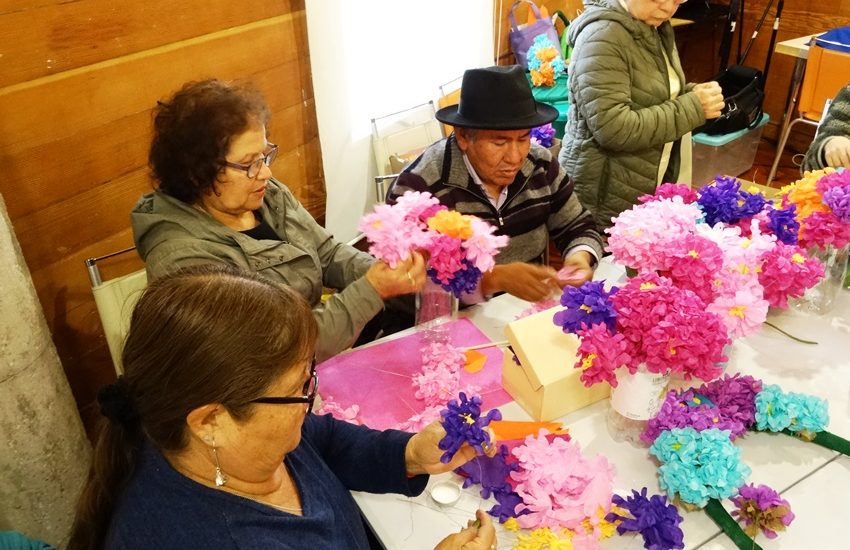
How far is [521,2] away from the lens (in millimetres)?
4613

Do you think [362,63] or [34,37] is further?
[362,63]

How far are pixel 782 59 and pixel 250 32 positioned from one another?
188 inches

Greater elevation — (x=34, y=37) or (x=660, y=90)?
(x=34, y=37)

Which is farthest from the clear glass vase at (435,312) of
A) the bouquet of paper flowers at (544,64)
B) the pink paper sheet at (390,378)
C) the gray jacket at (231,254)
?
the bouquet of paper flowers at (544,64)

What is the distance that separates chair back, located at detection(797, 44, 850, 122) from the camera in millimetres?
3906

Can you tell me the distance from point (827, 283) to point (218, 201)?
193 centimetres

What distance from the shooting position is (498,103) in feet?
7.64

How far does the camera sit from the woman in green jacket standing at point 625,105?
2.73m

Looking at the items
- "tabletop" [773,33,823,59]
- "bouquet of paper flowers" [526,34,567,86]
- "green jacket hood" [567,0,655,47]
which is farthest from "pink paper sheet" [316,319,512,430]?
"tabletop" [773,33,823,59]

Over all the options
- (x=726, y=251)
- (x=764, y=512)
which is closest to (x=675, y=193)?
(x=726, y=251)

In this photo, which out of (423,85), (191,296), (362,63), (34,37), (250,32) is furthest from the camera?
(423,85)

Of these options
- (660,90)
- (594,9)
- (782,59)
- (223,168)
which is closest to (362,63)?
(594,9)

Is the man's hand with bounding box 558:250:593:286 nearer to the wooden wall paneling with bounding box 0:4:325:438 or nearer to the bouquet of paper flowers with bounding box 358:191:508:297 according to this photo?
the bouquet of paper flowers with bounding box 358:191:508:297

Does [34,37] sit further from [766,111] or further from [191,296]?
[766,111]
